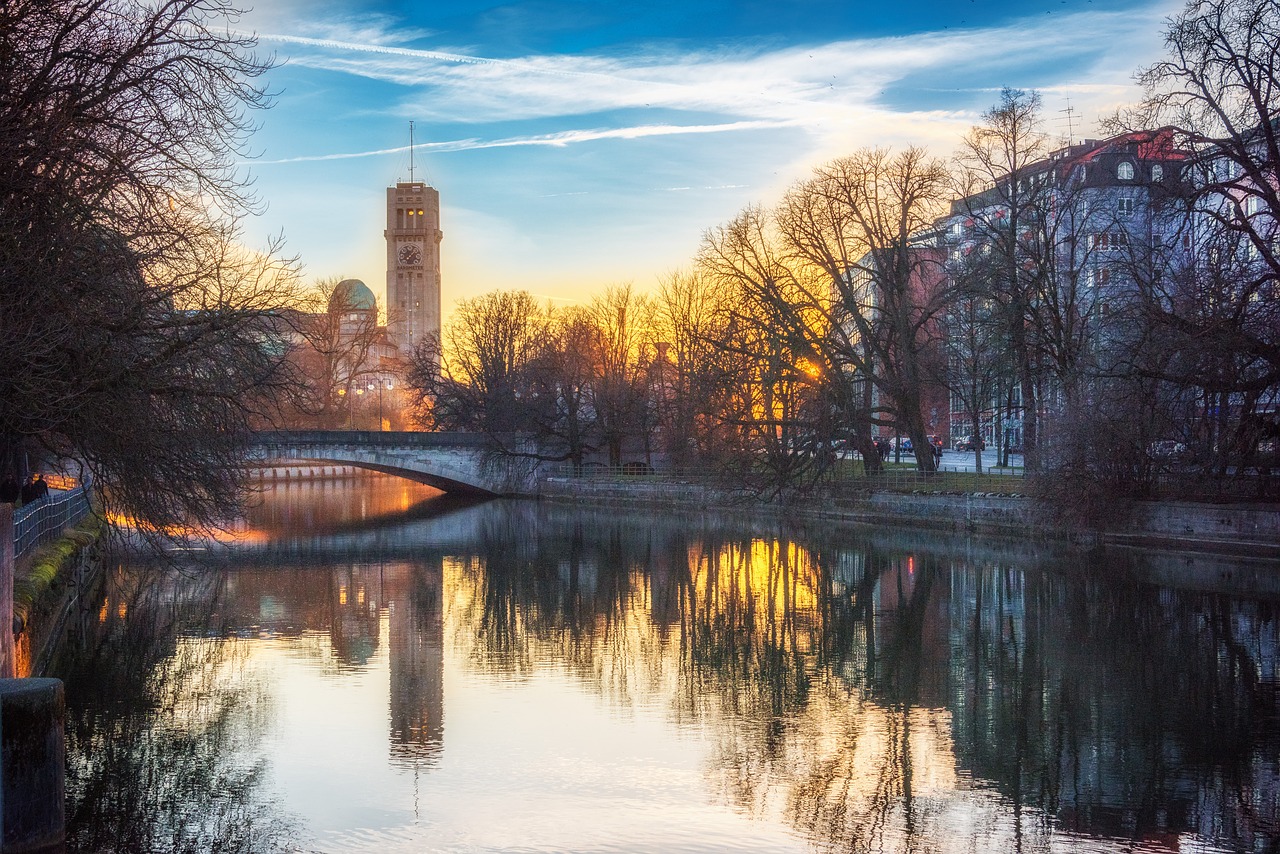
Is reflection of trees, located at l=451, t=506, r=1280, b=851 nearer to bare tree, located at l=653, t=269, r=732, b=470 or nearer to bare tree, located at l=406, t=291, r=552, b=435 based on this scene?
bare tree, located at l=653, t=269, r=732, b=470

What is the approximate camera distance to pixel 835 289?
41469 millimetres

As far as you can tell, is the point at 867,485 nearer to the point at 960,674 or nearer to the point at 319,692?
the point at 960,674

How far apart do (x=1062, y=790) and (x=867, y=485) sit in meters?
29.0

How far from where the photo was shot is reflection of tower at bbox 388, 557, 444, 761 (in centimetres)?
1340

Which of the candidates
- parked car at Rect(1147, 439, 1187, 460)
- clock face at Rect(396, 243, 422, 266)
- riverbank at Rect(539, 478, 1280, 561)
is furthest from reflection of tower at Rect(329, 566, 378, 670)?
clock face at Rect(396, 243, 422, 266)

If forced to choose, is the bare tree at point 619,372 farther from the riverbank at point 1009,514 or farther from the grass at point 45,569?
the grass at point 45,569

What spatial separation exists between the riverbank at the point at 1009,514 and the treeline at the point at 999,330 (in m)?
0.78

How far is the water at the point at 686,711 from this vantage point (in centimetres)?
1060

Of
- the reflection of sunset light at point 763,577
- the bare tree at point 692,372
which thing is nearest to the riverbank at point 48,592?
the reflection of sunset light at point 763,577

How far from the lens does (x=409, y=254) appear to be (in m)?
165

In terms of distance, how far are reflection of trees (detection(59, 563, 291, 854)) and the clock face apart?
147 m

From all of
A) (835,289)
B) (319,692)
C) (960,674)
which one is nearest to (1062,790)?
(960,674)

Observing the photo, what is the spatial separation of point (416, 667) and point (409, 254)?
498 ft

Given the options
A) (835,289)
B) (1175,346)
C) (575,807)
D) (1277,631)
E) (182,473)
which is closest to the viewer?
(575,807)
